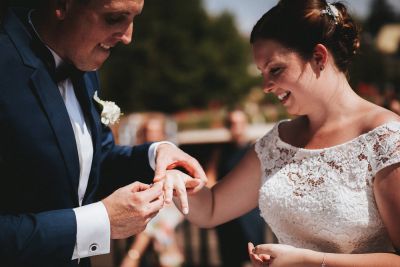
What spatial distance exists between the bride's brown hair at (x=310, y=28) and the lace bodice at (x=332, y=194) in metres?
0.41

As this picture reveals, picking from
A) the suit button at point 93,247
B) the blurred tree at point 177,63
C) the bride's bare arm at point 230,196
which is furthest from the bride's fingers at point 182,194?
the blurred tree at point 177,63

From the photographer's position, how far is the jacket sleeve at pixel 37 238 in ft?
5.61

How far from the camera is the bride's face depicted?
2146mm

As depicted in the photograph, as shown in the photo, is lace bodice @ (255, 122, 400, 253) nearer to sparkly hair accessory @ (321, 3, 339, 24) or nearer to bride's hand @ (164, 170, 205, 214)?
bride's hand @ (164, 170, 205, 214)

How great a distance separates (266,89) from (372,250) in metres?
0.82

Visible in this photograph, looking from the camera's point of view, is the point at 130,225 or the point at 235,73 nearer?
the point at 130,225

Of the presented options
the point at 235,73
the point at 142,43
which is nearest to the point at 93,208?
the point at 142,43

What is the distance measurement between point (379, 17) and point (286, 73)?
27.2 metres

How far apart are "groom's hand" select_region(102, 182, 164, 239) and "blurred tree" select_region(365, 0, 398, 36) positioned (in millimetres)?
24047

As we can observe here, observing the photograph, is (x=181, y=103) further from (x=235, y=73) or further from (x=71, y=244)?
(x=71, y=244)

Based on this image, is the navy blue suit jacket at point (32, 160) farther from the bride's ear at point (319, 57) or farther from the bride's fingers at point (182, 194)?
the bride's ear at point (319, 57)

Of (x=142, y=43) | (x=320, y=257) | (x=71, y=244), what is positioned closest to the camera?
(x=71, y=244)

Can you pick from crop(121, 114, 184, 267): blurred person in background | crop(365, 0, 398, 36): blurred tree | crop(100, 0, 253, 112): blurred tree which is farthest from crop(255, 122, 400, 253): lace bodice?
crop(100, 0, 253, 112): blurred tree

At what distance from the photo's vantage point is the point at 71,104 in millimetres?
2146
